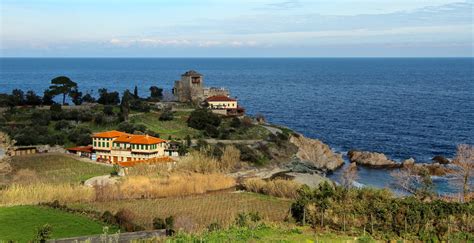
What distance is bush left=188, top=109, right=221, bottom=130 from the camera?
68062 millimetres

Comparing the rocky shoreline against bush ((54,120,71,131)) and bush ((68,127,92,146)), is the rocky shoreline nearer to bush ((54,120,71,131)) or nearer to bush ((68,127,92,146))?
bush ((68,127,92,146))

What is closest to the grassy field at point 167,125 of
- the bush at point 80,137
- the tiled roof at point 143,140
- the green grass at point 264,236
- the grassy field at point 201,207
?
the tiled roof at point 143,140

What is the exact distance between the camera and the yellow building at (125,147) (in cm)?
5519

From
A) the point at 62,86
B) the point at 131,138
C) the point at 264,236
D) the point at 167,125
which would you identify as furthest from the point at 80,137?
the point at 264,236

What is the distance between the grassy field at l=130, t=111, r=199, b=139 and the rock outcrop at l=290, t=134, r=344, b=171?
12263 mm

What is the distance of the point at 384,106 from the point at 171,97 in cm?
4628

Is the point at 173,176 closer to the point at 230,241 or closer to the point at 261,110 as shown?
the point at 230,241

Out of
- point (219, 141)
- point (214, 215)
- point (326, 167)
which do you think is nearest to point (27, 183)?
point (214, 215)

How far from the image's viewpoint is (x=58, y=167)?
2013 inches

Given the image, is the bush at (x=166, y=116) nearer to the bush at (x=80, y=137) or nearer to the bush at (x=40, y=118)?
the bush at (x=80, y=137)

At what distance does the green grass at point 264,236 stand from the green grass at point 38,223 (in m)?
8.68

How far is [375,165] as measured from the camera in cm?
6119

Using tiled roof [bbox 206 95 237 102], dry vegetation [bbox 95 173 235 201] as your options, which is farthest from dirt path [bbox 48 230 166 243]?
tiled roof [bbox 206 95 237 102]

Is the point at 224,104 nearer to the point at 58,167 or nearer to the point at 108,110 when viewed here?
the point at 108,110
